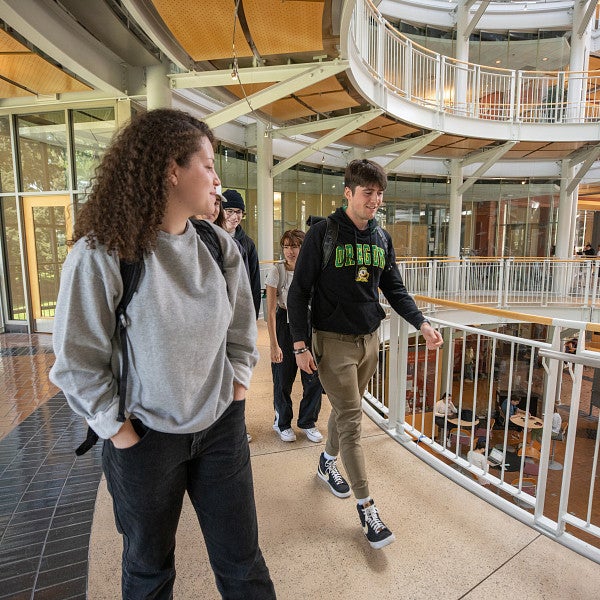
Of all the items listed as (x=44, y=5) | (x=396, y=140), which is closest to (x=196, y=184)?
(x=44, y=5)

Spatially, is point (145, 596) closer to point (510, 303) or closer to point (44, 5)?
point (44, 5)

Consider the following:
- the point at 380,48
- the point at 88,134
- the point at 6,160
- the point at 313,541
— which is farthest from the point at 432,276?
the point at 6,160

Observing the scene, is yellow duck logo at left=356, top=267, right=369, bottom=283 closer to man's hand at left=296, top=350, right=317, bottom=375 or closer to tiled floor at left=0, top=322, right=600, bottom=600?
man's hand at left=296, top=350, right=317, bottom=375

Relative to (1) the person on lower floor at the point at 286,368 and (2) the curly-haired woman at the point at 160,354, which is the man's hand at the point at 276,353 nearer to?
(1) the person on lower floor at the point at 286,368

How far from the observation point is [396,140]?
9773 millimetres

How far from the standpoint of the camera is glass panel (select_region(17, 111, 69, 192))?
22.0 ft

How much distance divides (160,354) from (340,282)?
119cm

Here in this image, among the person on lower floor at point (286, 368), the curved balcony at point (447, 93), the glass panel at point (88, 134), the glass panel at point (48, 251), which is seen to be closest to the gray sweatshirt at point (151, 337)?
the person on lower floor at point (286, 368)

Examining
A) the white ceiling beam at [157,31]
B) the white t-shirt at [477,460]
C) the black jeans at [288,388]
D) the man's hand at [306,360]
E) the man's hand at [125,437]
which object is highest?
the white ceiling beam at [157,31]

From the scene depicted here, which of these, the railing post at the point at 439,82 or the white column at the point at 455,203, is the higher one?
the railing post at the point at 439,82

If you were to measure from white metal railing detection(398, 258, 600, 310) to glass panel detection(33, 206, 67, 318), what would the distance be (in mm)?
7031

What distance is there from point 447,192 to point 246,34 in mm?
11908

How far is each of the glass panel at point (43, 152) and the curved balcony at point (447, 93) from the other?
494cm

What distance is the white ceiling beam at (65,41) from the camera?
3.64 meters
